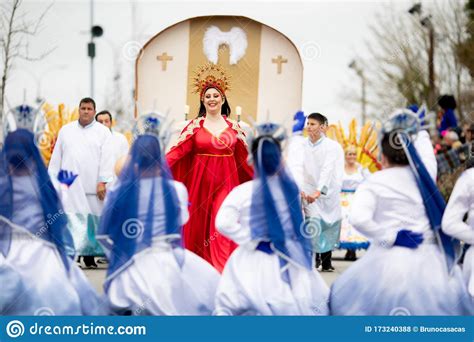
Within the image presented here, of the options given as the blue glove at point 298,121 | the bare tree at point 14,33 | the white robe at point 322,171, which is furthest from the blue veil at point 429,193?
the white robe at point 322,171

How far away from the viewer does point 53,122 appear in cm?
940

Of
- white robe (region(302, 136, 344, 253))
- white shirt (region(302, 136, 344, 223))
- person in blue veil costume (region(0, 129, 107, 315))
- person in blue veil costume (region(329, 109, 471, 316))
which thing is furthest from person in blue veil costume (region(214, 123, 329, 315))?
white shirt (region(302, 136, 344, 223))

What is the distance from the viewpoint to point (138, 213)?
6.99 metres

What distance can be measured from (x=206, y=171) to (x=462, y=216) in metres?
2.63

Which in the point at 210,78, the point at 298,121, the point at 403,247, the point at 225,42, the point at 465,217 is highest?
the point at 225,42

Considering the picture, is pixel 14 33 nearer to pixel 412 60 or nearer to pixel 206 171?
pixel 206 171

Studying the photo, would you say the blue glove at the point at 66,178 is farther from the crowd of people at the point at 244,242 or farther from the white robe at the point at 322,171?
the white robe at the point at 322,171

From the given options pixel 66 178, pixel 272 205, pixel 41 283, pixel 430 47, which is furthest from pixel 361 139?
pixel 41 283

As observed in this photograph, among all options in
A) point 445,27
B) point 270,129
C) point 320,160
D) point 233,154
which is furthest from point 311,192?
point 270,129

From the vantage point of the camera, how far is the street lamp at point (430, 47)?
793cm

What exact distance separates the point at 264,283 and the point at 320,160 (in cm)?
366

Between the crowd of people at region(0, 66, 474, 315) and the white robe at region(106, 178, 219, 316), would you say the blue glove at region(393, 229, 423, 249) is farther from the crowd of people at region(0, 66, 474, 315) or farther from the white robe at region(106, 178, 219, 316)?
the white robe at region(106, 178, 219, 316)

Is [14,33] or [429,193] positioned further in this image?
[14,33]

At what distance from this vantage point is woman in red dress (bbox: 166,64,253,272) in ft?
29.8
